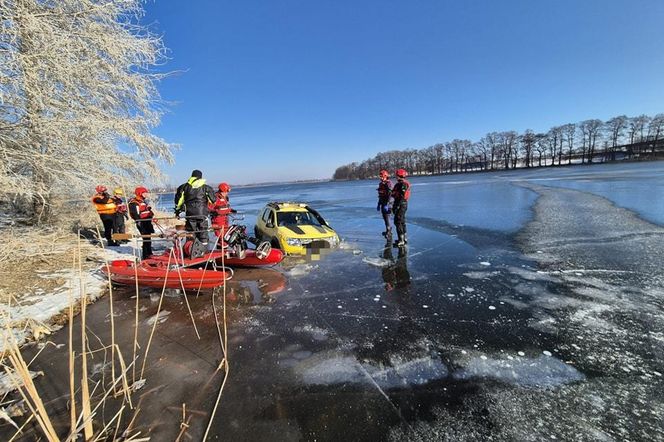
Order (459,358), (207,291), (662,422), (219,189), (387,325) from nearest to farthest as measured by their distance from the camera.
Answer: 1. (662,422)
2. (459,358)
3. (387,325)
4. (207,291)
5. (219,189)

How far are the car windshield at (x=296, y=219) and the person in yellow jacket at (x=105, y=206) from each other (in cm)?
506

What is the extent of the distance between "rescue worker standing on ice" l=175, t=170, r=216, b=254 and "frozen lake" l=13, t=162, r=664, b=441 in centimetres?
190

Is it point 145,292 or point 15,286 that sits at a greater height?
point 15,286

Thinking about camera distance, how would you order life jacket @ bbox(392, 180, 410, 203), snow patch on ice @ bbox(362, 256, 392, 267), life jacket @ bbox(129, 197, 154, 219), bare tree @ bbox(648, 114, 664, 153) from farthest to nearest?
bare tree @ bbox(648, 114, 664, 153), life jacket @ bbox(392, 180, 410, 203), life jacket @ bbox(129, 197, 154, 219), snow patch on ice @ bbox(362, 256, 392, 267)

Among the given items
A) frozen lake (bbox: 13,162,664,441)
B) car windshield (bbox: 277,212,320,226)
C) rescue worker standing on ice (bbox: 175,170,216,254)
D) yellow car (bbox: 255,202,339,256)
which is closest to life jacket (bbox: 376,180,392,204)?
yellow car (bbox: 255,202,339,256)

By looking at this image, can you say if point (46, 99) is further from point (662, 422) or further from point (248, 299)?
point (662, 422)

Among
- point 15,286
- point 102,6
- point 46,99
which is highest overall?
point 102,6

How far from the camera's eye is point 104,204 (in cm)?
904

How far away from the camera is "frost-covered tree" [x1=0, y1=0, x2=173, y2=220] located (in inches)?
250

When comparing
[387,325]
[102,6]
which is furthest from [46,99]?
[387,325]

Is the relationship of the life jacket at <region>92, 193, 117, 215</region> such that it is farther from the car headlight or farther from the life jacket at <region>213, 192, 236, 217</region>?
the car headlight

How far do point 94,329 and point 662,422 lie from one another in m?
6.77

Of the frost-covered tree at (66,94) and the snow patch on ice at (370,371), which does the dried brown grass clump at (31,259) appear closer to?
the frost-covered tree at (66,94)

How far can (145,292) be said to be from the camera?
6.02 meters
